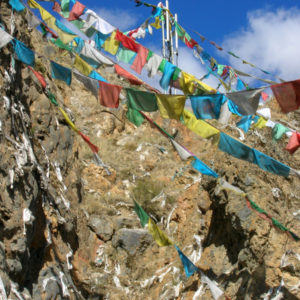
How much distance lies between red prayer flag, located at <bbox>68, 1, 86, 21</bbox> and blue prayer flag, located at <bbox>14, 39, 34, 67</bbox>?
3.83m

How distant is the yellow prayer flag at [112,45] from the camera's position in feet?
33.7

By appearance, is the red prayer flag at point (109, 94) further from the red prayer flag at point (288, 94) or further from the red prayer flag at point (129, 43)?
the red prayer flag at point (129, 43)

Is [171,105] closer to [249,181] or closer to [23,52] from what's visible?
[23,52]

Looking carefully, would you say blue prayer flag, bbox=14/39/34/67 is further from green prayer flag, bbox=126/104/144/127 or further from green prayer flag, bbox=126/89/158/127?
green prayer flag, bbox=126/104/144/127

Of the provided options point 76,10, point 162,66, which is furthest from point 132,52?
point 76,10

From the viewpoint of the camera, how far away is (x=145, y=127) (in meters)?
15.3

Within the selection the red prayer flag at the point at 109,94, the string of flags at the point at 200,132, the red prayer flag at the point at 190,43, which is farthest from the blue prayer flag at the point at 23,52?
the red prayer flag at the point at 190,43

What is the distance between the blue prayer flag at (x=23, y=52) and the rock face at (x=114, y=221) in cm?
57

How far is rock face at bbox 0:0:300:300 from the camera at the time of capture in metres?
6.56

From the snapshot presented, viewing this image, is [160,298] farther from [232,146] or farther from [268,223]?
[232,146]

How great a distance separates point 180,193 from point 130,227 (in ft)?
6.15

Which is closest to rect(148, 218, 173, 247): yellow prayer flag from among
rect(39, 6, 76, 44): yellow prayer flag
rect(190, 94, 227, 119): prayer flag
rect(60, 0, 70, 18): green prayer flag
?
rect(190, 94, 227, 119): prayer flag

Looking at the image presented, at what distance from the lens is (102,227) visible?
966 cm

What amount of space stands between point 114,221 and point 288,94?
201 inches
